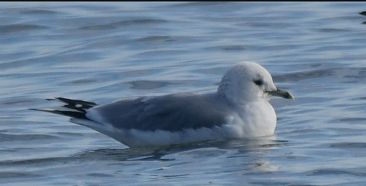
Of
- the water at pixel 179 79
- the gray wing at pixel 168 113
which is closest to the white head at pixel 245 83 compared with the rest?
the gray wing at pixel 168 113

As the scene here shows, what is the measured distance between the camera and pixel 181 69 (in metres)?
13.8

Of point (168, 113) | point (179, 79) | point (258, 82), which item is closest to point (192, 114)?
point (168, 113)

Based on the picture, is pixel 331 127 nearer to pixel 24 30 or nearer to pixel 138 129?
pixel 138 129

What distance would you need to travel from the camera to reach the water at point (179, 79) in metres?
8.59

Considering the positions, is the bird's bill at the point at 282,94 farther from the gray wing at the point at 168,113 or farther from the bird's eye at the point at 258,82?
the gray wing at the point at 168,113

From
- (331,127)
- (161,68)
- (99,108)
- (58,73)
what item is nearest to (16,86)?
(58,73)

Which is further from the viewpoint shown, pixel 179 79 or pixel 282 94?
pixel 179 79

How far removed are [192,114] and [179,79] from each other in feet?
12.4

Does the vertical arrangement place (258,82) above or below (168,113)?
above

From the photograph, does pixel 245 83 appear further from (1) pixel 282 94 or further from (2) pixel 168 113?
(2) pixel 168 113

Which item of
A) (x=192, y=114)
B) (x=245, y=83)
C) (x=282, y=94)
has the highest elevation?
(x=245, y=83)

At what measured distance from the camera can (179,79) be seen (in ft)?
42.8

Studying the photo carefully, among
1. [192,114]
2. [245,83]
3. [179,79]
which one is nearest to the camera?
[192,114]

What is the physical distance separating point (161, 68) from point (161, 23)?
4.41m
